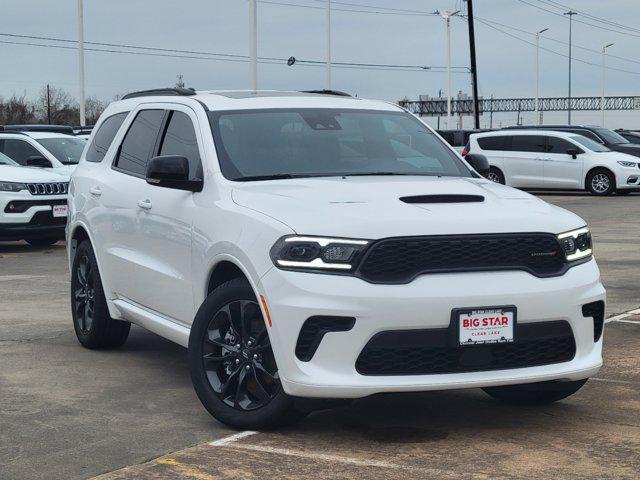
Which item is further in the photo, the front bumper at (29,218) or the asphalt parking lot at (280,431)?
the front bumper at (29,218)

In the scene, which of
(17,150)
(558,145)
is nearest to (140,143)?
(17,150)

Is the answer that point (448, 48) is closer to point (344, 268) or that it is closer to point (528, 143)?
point (528, 143)

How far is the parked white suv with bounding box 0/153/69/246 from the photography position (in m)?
17.0

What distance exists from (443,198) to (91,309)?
334 cm

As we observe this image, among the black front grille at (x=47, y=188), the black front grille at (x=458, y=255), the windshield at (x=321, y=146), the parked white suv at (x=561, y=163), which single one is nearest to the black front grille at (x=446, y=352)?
the black front grille at (x=458, y=255)

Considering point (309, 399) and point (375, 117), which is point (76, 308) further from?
point (309, 399)

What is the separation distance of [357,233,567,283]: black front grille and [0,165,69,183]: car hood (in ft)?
40.8

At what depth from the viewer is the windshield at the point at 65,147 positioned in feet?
65.9

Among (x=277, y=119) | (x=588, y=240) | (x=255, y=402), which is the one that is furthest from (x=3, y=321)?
(x=588, y=240)

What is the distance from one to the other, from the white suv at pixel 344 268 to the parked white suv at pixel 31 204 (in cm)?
998

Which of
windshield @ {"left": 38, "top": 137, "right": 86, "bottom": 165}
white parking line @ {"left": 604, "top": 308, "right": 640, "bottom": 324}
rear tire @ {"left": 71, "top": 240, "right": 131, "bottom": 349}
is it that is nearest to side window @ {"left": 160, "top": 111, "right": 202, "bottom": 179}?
rear tire @ {"left": 71, "top": 240, "right": 131, "bottom": 349}

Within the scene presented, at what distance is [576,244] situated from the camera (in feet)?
20.2

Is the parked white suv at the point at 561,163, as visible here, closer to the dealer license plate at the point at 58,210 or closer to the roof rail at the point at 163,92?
the dealer license plate at the point at 58,210

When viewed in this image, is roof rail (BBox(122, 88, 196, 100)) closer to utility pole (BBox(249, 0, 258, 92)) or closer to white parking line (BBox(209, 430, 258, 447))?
white parking line (BBox(209, 430, 258, 447))
